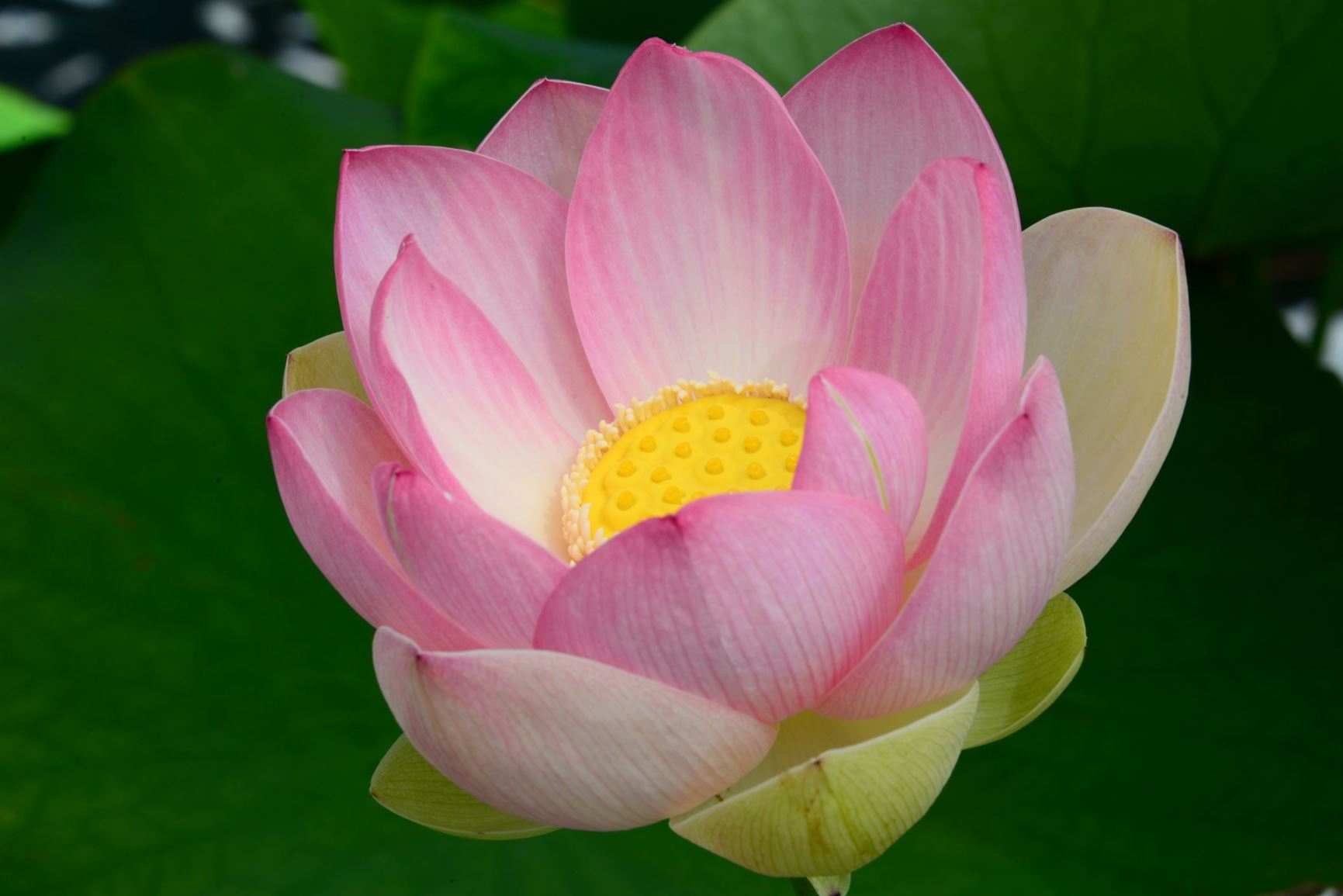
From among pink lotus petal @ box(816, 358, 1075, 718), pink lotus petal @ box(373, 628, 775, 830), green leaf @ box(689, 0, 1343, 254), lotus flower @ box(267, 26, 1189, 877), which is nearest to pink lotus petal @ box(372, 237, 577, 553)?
lotus flower @ box(267, 26, 1189, 877)

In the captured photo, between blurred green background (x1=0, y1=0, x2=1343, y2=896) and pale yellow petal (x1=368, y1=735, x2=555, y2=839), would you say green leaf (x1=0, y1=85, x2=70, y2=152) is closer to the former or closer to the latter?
blurred green background (x1=0, y1=0, x2=1343, y2=896)

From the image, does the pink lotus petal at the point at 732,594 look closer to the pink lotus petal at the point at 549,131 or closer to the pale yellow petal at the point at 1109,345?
the pale yellow petal at the point at 1109,345

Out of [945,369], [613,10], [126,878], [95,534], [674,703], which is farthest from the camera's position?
[613,10]

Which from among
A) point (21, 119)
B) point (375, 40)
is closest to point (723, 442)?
point (375, 40)

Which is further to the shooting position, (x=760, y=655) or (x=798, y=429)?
(x=798, y=429)

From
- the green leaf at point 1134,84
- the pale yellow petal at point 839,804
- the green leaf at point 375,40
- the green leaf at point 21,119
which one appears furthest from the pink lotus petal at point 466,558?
the green leaf at point 21,119

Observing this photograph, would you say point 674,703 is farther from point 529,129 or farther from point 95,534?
point 95,534

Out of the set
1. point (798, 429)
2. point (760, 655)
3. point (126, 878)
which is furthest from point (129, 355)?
point (760, 655)
